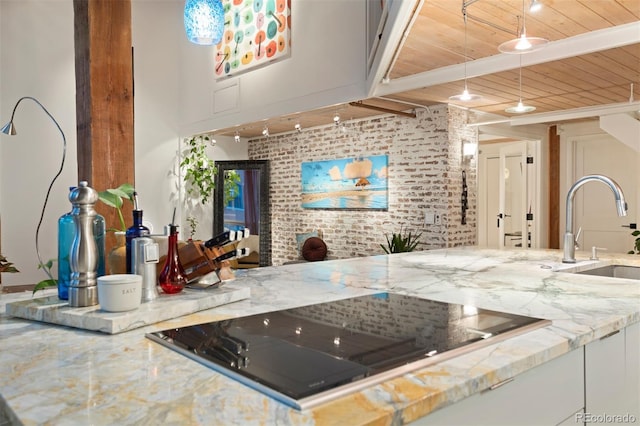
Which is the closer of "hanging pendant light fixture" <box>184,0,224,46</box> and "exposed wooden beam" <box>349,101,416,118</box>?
"hanging pendant light fixture" <box>184,0,224,46</box>

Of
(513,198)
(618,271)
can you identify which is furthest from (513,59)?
(513,198)

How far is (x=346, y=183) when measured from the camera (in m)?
6.78

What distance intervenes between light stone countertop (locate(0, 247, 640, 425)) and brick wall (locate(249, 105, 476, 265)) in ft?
11.9

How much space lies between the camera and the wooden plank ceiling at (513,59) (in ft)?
10.0

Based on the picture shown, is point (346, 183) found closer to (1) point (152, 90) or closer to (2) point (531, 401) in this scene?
(1) point (152, 90)

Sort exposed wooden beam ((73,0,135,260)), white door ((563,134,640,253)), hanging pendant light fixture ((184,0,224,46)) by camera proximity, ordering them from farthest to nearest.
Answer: white door ((563,134,640,253)) < hanging pendant light fixture ((184,0,224,46)) < exposed wooden beam ((73,0,135,260))

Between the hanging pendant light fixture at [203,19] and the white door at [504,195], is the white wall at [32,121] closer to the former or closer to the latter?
the hanging pendant light fixture at [203,19]

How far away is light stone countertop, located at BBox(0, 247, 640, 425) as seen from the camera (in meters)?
0.77

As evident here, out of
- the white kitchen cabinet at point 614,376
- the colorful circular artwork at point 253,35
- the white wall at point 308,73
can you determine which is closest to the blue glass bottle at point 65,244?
the white kitchen cabinet at point 614,376

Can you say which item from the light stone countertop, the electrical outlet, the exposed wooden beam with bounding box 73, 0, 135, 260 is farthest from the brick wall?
the exposed wooden beam with bounding box 73, 0, 135, 260

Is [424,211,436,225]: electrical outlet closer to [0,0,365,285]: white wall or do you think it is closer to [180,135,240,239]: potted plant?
[0,0,365,285]: white wall

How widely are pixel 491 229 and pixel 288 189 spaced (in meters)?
3.38

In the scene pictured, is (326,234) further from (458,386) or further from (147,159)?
(458,386)

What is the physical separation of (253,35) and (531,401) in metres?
6.10
